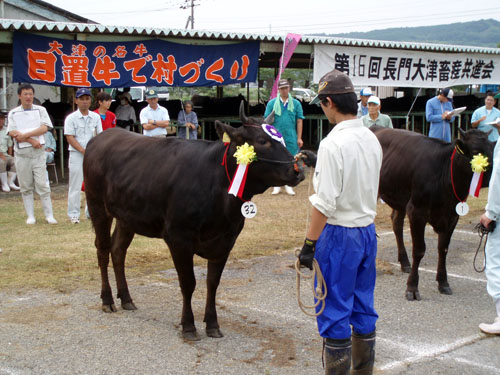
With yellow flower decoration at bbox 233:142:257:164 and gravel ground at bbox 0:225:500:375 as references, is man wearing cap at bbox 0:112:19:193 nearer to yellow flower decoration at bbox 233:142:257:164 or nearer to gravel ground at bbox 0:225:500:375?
gravel ground at bbox 0:225:500:375

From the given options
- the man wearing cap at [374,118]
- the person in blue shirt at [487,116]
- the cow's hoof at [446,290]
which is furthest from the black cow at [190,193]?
the person in blue shirt at [487,116]

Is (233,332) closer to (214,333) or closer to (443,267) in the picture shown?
(214,333)

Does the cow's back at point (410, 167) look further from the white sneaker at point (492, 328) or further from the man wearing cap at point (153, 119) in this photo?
the man wearing cap at point (153, 119)

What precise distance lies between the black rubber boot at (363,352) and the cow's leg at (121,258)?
2.55 m

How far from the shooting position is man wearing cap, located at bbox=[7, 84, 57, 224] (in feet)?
31.1

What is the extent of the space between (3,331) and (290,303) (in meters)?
2.62

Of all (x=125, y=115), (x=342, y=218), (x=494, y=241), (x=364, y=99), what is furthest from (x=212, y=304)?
(x=125, y=115)

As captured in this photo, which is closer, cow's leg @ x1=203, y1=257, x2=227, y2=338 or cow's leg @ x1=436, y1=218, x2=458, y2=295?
cow's leg @ x1=203, y1=257, x2=227, y2=338

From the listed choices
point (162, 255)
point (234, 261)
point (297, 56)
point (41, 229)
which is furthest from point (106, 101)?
point (297, 56)

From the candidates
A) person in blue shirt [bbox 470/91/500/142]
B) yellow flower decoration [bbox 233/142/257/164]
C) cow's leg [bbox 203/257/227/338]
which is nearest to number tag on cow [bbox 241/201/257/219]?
yellow flower decoration [bbox 233/142/257/164]

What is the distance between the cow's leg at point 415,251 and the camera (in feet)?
20.3

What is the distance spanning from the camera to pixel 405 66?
55.2 ft

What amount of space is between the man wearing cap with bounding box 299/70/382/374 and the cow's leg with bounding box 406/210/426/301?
2.50 meters

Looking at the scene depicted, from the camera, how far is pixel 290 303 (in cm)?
597
